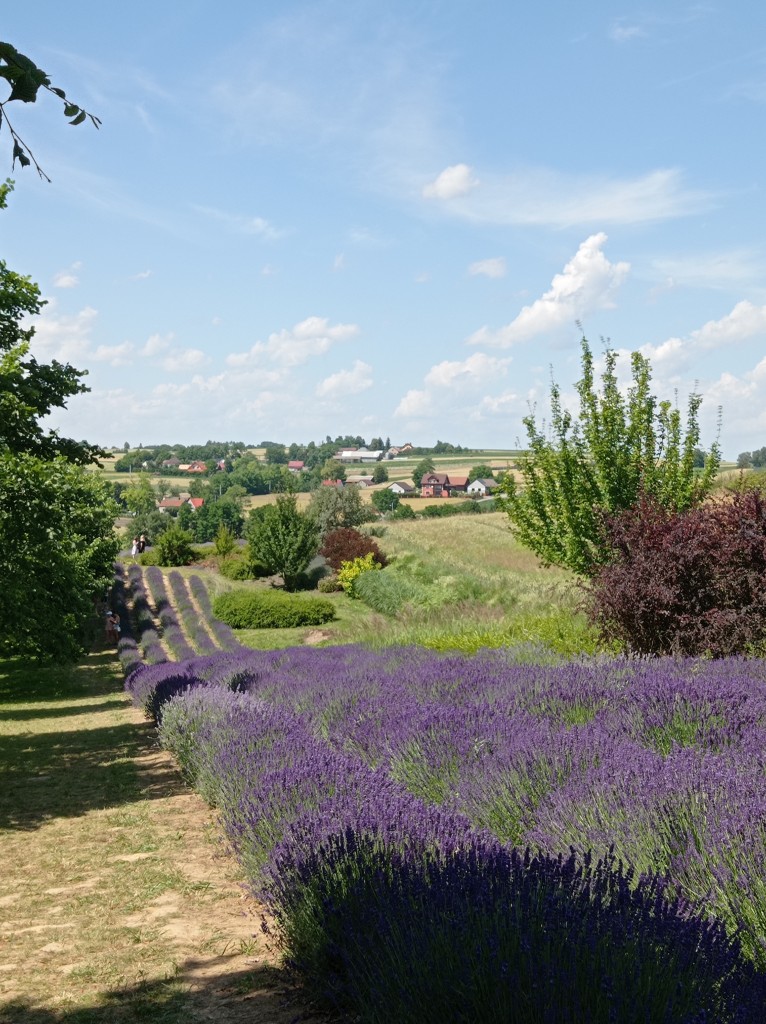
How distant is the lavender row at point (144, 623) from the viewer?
74.0 ft

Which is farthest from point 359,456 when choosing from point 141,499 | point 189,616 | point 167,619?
point 167,619

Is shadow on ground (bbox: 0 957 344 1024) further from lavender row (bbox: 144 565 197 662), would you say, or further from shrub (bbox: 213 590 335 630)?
shrub (bbox: 213 590 335 630)

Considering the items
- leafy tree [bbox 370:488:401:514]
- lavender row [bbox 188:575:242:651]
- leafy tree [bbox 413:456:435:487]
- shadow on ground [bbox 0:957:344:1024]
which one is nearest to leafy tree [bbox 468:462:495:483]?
leafy tree [bbox 413:456:435:487]

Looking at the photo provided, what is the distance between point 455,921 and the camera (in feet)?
9.38

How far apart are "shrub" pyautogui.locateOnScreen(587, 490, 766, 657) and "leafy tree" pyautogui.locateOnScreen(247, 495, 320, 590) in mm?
22877

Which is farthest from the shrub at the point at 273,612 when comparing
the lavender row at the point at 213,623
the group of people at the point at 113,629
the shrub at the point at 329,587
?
the shrub at the point at 329,587

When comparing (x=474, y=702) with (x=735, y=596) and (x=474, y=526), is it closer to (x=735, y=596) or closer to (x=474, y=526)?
(x=735, y=596)

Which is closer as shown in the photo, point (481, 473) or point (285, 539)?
point (285, 539)

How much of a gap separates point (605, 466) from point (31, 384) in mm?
9815

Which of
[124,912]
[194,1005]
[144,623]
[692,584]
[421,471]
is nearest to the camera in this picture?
[194,1005]

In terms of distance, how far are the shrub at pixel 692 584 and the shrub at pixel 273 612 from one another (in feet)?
56.9

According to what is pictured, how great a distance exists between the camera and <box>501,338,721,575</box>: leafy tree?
16422 millimetres

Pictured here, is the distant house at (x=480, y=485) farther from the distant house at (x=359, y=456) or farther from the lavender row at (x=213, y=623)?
the lavender row at (x=213, y=623)

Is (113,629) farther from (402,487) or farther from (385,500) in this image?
(402,487)
